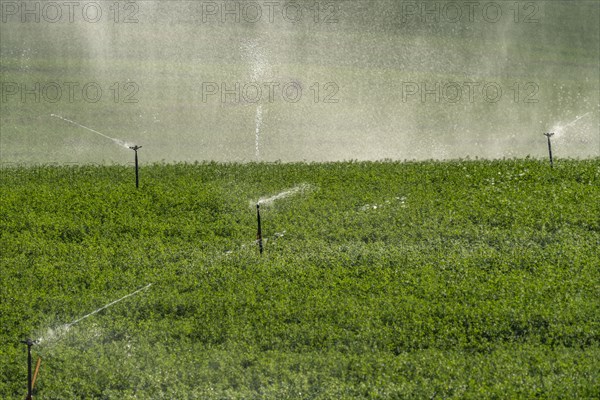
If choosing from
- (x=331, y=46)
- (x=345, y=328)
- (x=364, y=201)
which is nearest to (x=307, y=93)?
(x=331, y=46)

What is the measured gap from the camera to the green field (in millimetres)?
13930

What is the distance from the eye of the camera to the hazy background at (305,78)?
28375 millimetres

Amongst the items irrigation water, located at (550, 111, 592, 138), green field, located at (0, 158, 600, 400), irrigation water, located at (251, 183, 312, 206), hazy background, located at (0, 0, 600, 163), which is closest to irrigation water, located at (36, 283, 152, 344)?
green field, located at (0, 158, 600, 400)

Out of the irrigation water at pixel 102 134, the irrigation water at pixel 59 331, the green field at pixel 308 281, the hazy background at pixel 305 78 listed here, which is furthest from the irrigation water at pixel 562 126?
the irrigation water at pixel 59 331

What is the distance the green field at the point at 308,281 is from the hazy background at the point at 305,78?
4934 mm

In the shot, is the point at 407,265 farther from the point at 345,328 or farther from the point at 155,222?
the point at 155,222

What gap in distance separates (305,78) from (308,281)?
15.3 meters

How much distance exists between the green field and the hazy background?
16.2 ft

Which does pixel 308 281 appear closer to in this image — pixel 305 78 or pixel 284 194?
pixel 284 194

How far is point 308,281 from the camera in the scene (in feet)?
55.6

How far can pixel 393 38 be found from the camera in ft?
109

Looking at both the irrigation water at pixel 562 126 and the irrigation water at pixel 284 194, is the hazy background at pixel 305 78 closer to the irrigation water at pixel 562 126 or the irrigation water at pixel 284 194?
the irrigation water at pixel 562 126

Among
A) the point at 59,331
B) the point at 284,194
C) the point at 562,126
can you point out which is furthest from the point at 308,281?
the point at 562,126

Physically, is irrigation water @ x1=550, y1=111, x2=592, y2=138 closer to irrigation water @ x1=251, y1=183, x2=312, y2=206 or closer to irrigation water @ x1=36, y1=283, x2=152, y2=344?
irrigation water @ x1=251, y1=183, x2=312, y2=206
